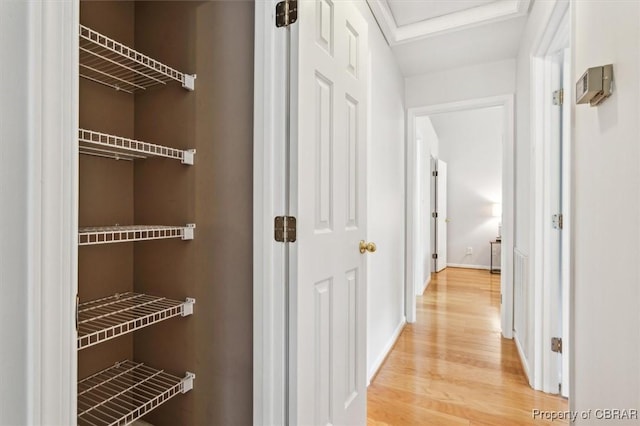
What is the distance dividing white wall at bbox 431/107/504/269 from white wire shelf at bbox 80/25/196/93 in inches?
226

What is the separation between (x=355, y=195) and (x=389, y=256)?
1.40 m

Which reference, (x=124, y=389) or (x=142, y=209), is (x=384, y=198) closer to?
(x=142, y=209)

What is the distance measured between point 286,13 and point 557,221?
1974 mm

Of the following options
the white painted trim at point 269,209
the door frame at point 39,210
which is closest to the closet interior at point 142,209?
the white painted trim at point 269,209

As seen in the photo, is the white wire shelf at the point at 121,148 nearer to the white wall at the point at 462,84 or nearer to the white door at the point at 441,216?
the white wall at the point at 462,84

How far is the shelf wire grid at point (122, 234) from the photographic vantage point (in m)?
1.06

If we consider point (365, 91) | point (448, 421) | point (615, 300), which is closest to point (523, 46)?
point (365, 91)

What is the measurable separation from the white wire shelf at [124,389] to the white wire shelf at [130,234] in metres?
0.60

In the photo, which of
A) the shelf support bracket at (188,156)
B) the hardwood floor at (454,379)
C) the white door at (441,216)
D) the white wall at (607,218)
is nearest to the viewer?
the white wall at (607,218)

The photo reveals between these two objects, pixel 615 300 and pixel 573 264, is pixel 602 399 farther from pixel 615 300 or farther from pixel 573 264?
pixel 573 264

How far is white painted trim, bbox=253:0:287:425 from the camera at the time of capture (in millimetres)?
1185

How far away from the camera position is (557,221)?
2080 mm

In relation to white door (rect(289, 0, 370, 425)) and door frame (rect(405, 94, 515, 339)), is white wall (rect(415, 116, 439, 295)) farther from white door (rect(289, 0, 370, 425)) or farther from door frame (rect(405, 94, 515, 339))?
white door (rect(289, 0, 370, 425))

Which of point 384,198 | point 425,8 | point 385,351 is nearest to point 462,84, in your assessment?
point 425,8
